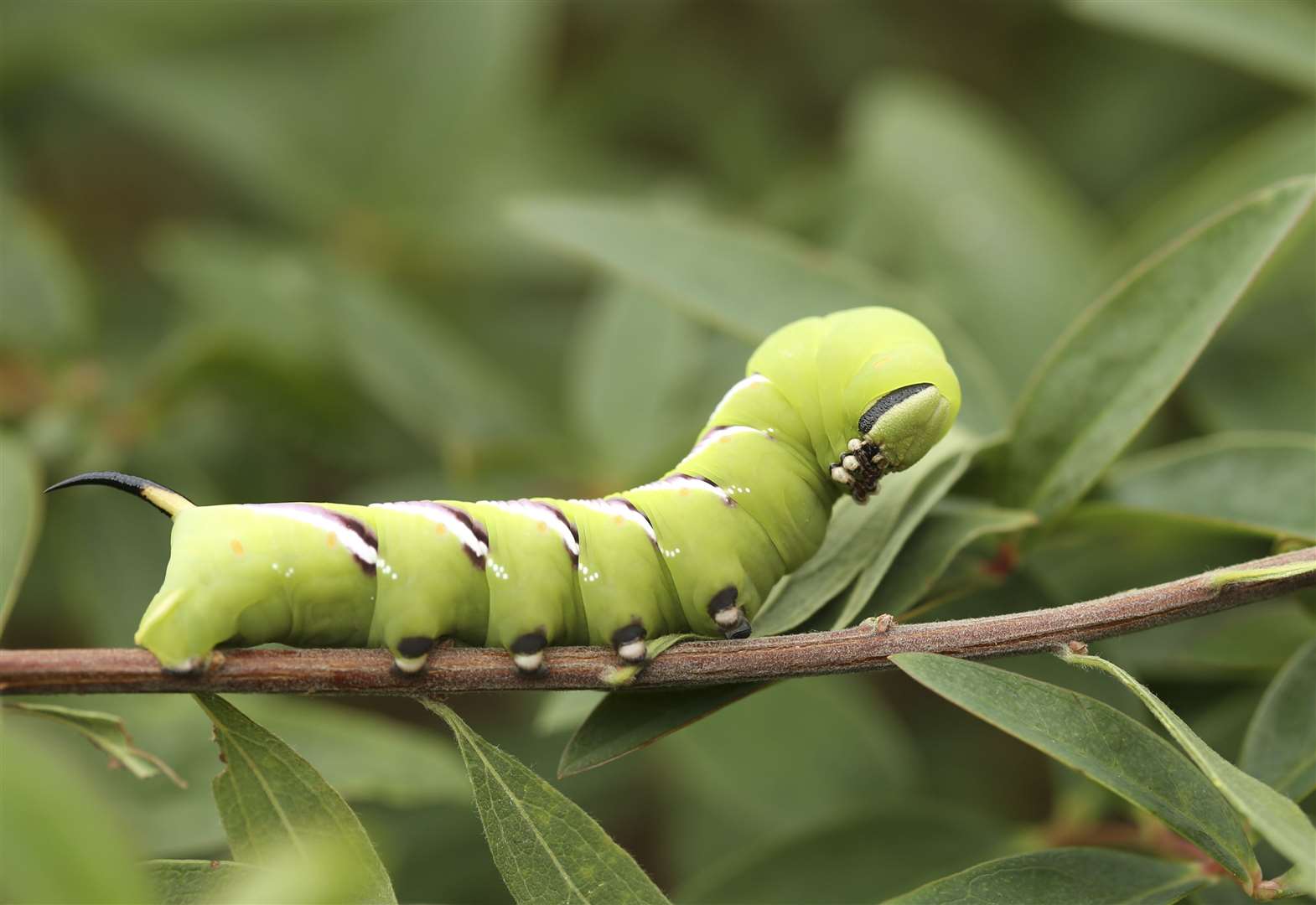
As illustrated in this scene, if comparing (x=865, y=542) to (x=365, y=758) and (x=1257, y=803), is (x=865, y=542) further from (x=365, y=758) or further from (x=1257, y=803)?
(x=365, y=758)

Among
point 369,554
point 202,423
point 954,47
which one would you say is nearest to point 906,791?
point 369,554

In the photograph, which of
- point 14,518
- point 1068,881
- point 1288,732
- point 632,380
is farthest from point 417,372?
point 1288,732

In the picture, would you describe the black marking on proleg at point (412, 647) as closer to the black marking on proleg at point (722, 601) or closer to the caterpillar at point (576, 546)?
the caterpillar at point (576, 546)

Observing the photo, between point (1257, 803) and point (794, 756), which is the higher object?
point (1257, 803)

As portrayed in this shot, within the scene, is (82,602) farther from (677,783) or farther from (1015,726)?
(1015,726)

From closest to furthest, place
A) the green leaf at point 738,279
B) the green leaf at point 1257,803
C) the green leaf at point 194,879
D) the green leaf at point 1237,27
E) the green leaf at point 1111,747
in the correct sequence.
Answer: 1. the green leaf at point 1257,803
2. the green leaf at point 1111,747
3. the green leaf at point 194,879
4. the green leaf at point 738,279
5. the green leaf at point 1237,27

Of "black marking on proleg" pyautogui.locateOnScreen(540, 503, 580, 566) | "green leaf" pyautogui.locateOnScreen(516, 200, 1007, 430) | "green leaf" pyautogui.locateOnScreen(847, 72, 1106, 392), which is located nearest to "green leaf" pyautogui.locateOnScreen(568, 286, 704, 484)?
"green leaf" pyautogui.locateOnScreen(516, 200, 1007, 430)

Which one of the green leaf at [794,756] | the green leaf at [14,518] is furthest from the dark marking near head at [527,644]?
the green leaf at [794,756]
